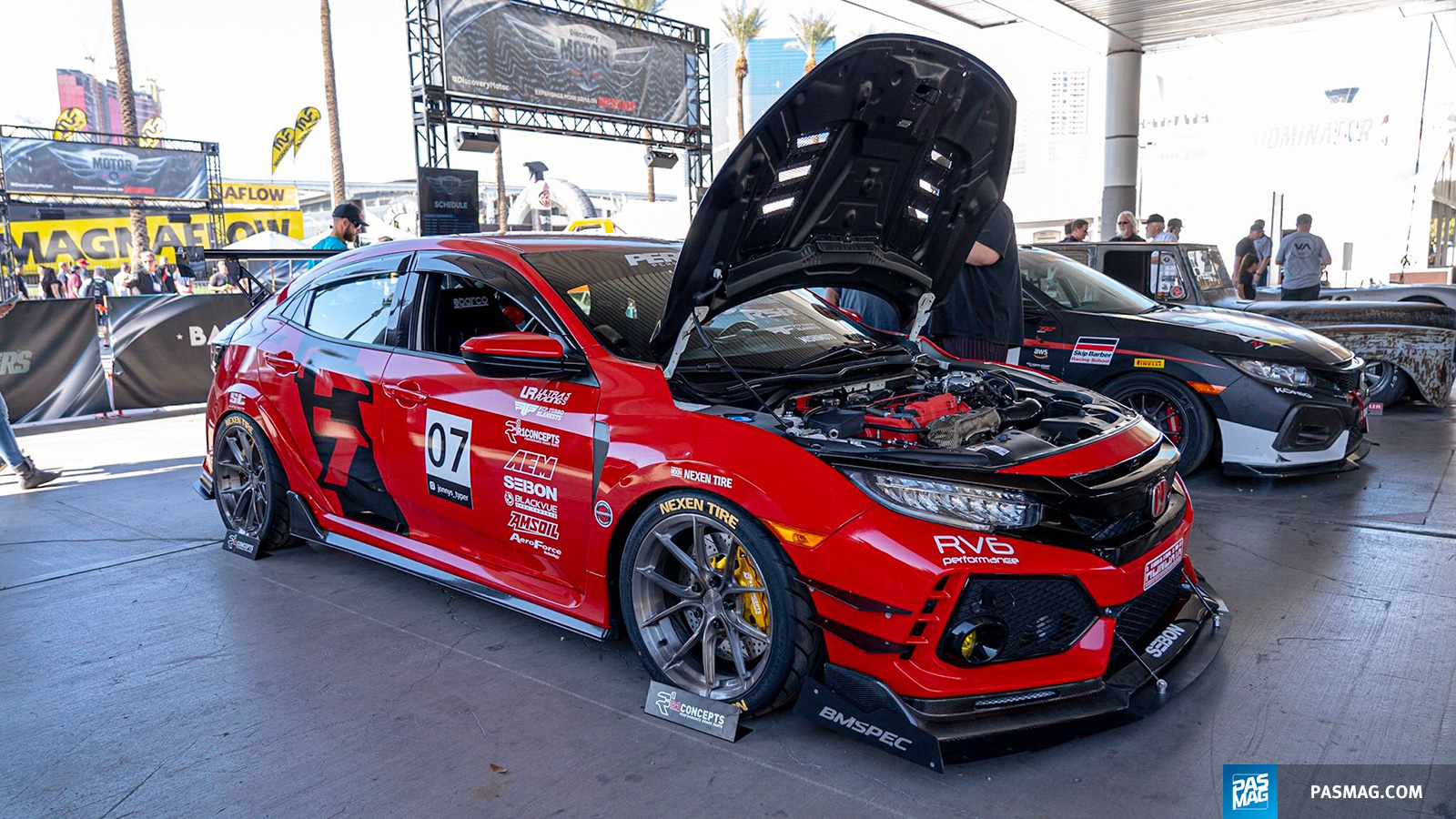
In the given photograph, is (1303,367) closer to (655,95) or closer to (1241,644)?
(1241,644)

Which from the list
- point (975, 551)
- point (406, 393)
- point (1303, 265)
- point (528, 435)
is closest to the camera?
point (975, 551)

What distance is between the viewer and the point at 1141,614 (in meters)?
2.84

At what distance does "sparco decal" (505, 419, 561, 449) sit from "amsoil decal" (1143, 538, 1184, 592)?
1.86 metres

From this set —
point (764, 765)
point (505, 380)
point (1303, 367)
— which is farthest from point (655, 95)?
point (764, 765)

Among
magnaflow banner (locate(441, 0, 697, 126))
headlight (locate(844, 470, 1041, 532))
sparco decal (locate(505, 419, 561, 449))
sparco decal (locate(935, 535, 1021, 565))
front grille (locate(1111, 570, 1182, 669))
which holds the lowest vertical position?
front grille (locate(1111, 570, 1182, 669))

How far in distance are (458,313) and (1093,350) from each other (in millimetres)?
3974

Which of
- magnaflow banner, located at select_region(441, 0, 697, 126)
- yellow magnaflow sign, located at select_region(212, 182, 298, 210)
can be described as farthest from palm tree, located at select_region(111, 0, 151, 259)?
yellow magnaflow sign, located at select_region(212, 182, 298, 210)

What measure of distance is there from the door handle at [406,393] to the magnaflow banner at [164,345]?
788 cm

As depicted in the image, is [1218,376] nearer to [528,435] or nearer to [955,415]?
[955,415]

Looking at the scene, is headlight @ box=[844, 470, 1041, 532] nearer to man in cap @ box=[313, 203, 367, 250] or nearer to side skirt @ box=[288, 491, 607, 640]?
side skirt @ box=[288, 491, 607, 640]

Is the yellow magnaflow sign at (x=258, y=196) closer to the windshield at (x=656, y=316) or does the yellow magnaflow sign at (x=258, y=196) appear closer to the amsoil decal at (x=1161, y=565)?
the windshield at (x=656, y=316)

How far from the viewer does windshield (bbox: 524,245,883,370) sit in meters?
3.30

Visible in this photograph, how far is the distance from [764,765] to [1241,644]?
186cm

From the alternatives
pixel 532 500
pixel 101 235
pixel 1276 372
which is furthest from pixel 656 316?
pixel 101 235
